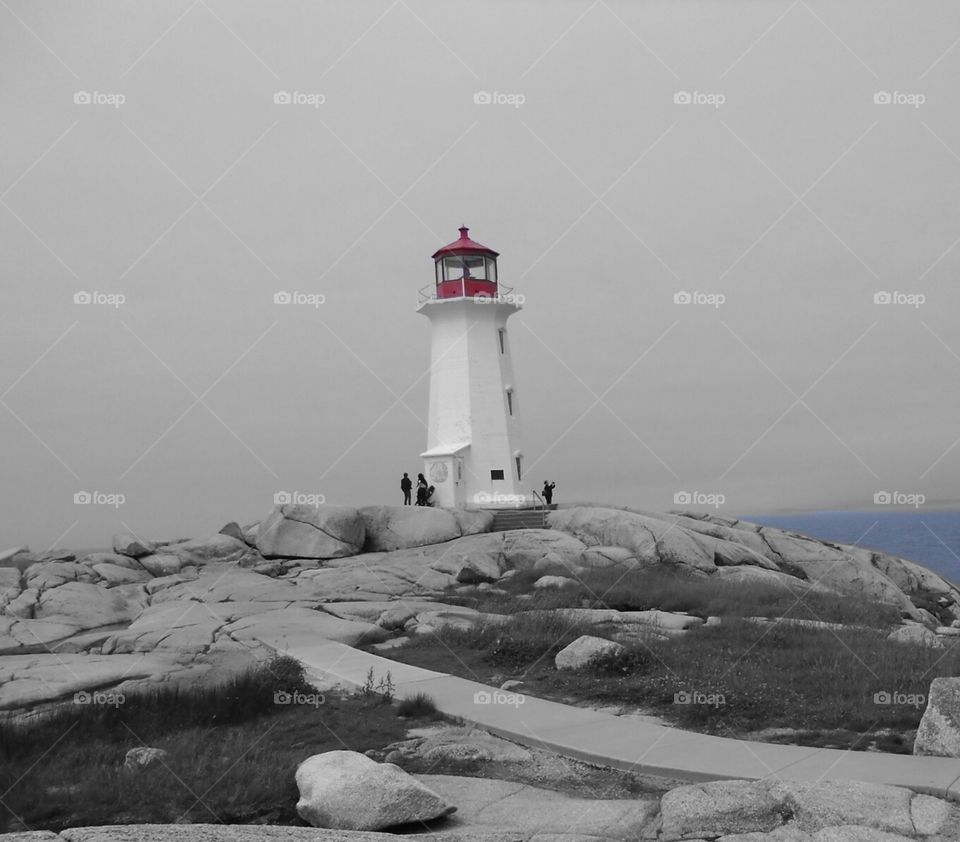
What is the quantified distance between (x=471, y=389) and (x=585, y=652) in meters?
23.8

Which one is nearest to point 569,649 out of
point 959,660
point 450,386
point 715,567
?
point 959,660

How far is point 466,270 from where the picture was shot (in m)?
36.9

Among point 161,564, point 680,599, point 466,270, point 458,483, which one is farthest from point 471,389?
point 680,599

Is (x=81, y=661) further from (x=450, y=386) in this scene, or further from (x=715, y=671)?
(x=450, y=386)

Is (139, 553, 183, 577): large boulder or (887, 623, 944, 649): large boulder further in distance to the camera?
(139, 553, 183, 577): large boulder

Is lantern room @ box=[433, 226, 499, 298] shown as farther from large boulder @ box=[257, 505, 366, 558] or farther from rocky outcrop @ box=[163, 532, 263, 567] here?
rocky outcrop @ box=[163, 532, 263, 567]

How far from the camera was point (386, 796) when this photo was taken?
6.75 m

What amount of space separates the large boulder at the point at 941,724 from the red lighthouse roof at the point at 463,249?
3050 centimetres

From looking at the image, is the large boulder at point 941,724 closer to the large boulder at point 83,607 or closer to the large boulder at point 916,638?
the large boulder at point 916,638

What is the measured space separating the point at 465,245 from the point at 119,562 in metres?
19.1

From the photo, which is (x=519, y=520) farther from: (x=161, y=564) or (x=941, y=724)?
(x=941, y=724)

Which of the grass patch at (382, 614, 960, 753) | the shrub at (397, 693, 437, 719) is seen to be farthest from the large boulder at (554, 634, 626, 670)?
the shrub at (397, 693, 437, 719)

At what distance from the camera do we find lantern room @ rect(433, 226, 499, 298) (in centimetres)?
3656

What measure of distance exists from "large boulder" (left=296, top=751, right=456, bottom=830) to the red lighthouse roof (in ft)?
103
